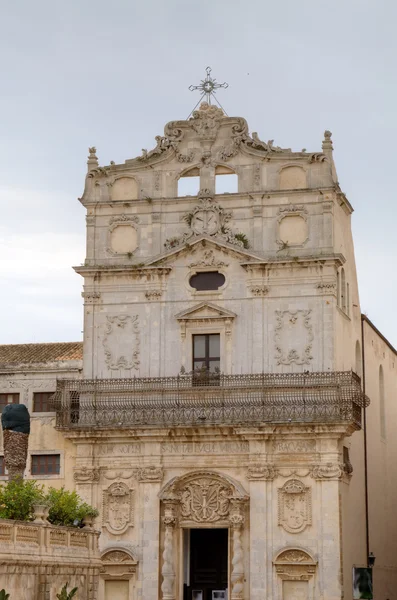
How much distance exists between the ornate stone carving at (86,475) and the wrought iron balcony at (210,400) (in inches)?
55.1

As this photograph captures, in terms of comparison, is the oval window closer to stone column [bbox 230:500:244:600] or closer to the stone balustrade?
stone column [bbox 230:500:244:600]

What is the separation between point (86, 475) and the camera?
139ft

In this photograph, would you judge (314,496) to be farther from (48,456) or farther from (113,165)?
(113,165)

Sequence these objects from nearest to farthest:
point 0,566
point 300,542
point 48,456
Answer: point 0,566, point 300,542, point 48,456

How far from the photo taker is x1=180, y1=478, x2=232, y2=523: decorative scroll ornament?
4150cm

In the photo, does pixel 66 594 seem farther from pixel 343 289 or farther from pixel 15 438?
pixel 343 289

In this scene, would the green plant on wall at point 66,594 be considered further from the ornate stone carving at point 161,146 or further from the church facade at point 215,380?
the ornate stone carving at point 161,146

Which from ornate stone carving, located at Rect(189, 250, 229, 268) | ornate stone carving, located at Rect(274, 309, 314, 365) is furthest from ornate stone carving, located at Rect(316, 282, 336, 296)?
ornate stone carving, located at Rect(189, 250, 229, 268)

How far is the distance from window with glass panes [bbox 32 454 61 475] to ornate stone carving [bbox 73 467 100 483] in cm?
97

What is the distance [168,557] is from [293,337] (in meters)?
7.97

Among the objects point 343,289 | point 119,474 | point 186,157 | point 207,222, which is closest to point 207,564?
point 119,474

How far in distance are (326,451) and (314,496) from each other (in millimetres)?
1439

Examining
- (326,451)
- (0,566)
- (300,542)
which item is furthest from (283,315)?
(0,566)

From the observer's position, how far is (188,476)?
41.9 m
